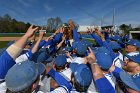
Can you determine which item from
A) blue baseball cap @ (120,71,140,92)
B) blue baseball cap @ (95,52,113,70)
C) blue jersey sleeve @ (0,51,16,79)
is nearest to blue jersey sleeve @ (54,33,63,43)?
blue baseball cap @ (95,52,113,70)

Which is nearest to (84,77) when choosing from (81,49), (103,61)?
(103,61)

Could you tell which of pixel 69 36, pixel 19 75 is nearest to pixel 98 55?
pixel 19 75

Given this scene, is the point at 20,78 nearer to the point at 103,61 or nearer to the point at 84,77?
the point at 84,77

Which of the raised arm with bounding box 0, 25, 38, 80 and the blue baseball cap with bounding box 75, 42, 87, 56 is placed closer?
the raised arm with bounding box 0, 25, 38, 80

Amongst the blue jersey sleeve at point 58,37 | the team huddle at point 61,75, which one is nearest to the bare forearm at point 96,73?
the team huddle at point 61,75

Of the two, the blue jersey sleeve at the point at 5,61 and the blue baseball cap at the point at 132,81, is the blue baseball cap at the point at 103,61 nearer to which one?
the blue baseball cap at the point at 132,81

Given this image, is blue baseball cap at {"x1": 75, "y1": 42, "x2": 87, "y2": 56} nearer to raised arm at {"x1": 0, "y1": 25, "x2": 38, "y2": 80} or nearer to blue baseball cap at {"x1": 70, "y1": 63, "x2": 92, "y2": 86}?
blue baseball cap at {"x1": 70, "y1": 63, "x2": 92, "y2": 86}

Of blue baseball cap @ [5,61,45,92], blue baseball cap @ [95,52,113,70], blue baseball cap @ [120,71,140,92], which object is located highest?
blue baseball cap @ [5,61,45,92]

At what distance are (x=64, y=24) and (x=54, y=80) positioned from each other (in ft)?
14.1

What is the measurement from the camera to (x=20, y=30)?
70.4 meters

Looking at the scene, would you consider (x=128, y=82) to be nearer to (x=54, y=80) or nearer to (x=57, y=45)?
(x=54, y=80)

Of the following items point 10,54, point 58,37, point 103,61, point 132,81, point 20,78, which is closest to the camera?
point 20,78

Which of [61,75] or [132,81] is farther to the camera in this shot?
[61,75]

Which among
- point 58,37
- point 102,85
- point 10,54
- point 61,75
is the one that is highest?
point 10,54
